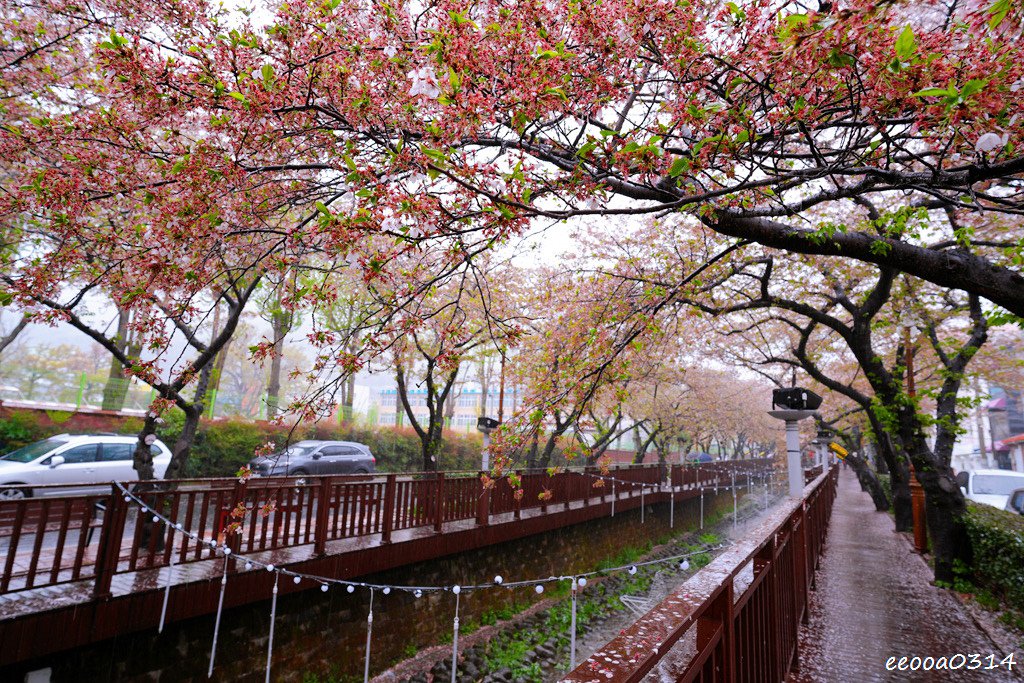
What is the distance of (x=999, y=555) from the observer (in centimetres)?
671

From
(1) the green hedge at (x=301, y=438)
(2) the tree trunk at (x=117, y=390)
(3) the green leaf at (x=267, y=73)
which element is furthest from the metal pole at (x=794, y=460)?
(2) the tree trunk at (x=117, y=390)

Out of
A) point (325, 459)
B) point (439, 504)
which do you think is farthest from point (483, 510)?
point (325, 459)

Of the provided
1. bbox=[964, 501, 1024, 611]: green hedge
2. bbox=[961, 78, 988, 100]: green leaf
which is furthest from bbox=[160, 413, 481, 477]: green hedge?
bbox=[961, 78, 988, 100]: green leaf

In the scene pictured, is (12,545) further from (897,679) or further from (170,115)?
(897,679)

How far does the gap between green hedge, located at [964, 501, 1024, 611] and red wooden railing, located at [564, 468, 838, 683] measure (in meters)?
4.16

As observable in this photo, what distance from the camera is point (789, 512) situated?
4598mm

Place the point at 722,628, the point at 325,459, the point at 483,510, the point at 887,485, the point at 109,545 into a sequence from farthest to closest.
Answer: the point at 887,485 < the point at 325,459 < the point at 483,510 < the point at 109,545 < the point at 722,628

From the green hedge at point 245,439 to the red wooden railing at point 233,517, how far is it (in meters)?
1.97

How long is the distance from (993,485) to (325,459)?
2050cm

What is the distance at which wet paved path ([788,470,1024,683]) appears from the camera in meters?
4.24

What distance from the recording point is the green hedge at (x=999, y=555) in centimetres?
629

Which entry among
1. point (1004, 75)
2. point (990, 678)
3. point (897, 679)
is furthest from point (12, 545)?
point (990, 678)

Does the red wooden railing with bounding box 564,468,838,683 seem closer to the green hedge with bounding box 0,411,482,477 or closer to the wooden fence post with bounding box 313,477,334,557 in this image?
the wooden fence post with bounding box 313,477,334,557

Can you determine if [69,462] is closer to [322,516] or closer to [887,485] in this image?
[322,516]
